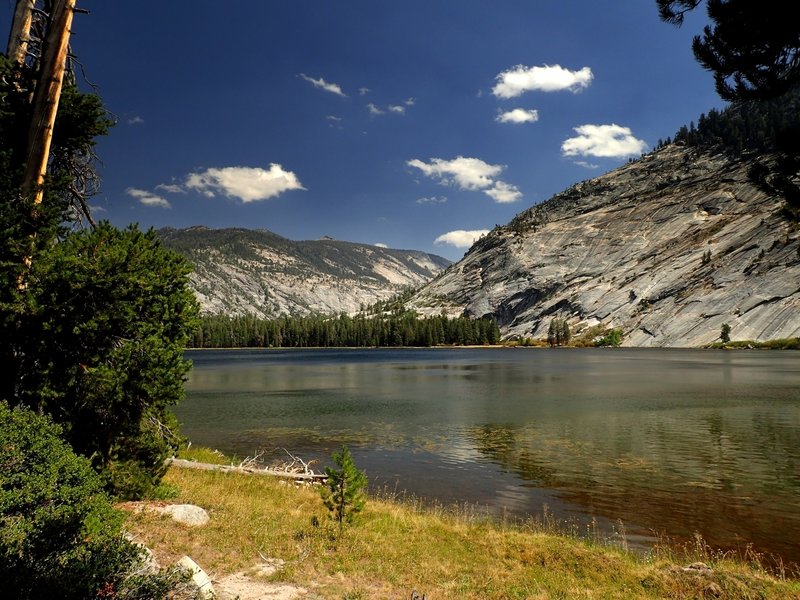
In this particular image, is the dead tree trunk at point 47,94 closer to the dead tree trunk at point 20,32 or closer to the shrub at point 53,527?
the dead tree trunk at point 20,32

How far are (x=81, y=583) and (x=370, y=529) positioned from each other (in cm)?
999

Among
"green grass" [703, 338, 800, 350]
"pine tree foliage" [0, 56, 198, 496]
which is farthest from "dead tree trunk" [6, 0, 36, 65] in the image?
"green grass" [703, 338, 800, 350]

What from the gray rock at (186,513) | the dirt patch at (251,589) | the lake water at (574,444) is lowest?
the lake water at (574,444)

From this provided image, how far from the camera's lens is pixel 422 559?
14.1 meters

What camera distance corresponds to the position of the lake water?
2300cm

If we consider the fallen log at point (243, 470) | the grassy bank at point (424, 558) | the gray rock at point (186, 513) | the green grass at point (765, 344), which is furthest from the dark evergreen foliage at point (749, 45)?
the green grass at point (765, 344)

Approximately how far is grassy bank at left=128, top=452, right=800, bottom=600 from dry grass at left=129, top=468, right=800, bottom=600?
3cm

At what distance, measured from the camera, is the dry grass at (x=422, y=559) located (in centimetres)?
1226

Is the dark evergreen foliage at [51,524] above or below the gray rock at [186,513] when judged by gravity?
above

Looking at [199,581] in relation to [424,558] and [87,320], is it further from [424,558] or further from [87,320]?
[87,320]

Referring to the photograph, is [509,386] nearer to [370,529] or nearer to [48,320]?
[370,529]

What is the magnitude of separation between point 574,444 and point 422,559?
86.1ft

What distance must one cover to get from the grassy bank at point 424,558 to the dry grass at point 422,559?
33 mm

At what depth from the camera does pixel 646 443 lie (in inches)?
1453
